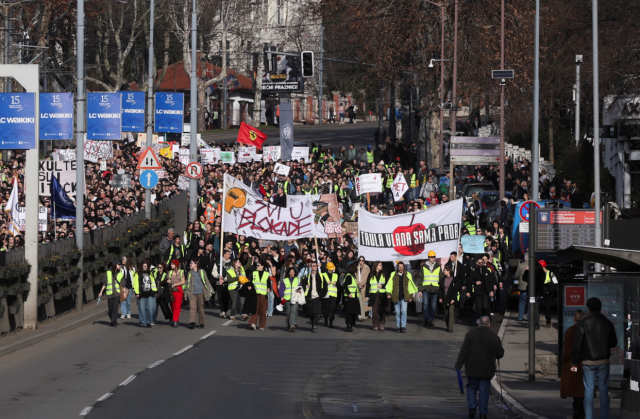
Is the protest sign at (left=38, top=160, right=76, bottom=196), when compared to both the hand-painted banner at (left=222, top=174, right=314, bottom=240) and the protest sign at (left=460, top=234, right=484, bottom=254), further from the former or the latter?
the protest sign at (left=460, top=234, right=484, bottom=254)

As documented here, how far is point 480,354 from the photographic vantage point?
1281 cm

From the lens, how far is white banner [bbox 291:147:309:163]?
47156 mm

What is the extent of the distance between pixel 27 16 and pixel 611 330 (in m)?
53.5

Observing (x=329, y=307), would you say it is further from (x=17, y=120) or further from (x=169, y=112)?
(x=169, y=112)

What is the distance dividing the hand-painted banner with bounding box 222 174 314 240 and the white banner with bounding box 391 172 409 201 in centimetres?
1071

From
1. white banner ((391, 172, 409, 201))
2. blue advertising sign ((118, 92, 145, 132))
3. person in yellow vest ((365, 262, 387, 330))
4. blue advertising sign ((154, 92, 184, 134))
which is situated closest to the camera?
person in yellow vest ((365, 262, 387, 330))

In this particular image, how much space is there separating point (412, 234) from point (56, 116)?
490 inches

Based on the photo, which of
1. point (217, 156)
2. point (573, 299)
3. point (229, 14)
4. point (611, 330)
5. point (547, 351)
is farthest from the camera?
point (229, 14)

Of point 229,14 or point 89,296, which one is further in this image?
point 229,14

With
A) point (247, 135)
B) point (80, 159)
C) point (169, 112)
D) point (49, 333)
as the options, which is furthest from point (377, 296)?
point (247, 135)

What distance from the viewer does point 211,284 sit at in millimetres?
25859

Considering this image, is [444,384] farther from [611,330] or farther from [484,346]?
[611,330]

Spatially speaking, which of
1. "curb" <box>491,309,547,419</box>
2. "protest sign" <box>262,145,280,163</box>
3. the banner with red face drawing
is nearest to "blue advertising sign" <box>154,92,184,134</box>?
"protest sign" <box>262,145,280,163</box>

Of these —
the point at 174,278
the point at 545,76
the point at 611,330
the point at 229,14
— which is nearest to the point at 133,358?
the point at 174,278
